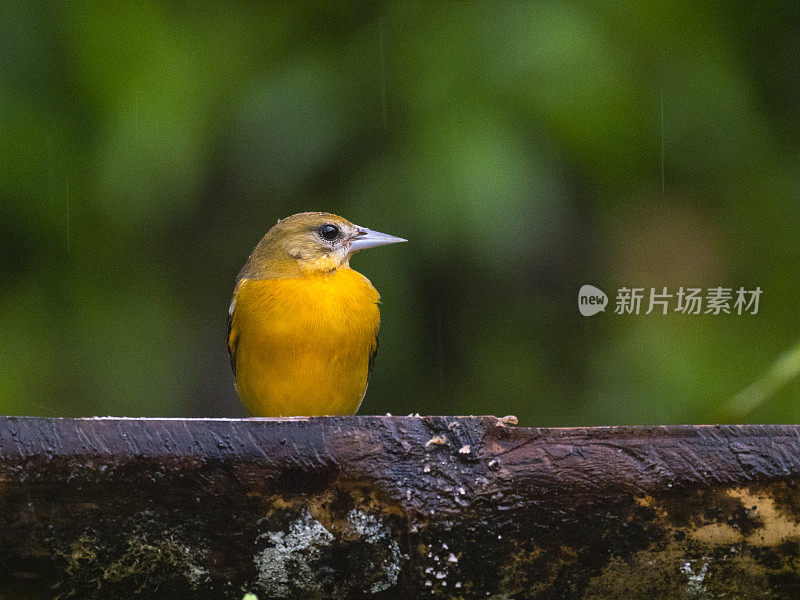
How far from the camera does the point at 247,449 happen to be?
157 centimetres

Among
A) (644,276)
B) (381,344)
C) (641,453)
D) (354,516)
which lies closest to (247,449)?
(354,516)

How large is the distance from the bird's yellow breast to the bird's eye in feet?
0.41

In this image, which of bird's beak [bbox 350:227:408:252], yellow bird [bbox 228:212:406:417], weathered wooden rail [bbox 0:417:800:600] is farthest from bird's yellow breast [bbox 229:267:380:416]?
weathered wooden rail [bbox 0:417:800:600]

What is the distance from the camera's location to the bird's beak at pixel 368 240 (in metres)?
3.49

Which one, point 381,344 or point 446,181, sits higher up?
point 446,181

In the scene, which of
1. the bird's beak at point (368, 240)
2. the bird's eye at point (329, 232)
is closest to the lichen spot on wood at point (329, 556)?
the bird's beak at point (368, 240)

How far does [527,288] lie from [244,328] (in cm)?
152

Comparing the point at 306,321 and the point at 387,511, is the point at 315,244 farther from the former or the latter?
the point at 387,511

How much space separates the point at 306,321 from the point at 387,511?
6.08 feet

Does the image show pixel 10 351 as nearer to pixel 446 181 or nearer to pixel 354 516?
pixel 446 181

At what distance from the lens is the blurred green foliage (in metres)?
3.99

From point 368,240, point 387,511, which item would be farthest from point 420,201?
point 387,511

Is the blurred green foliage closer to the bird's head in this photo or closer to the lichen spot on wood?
the bird's head

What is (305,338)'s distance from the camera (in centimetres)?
340
